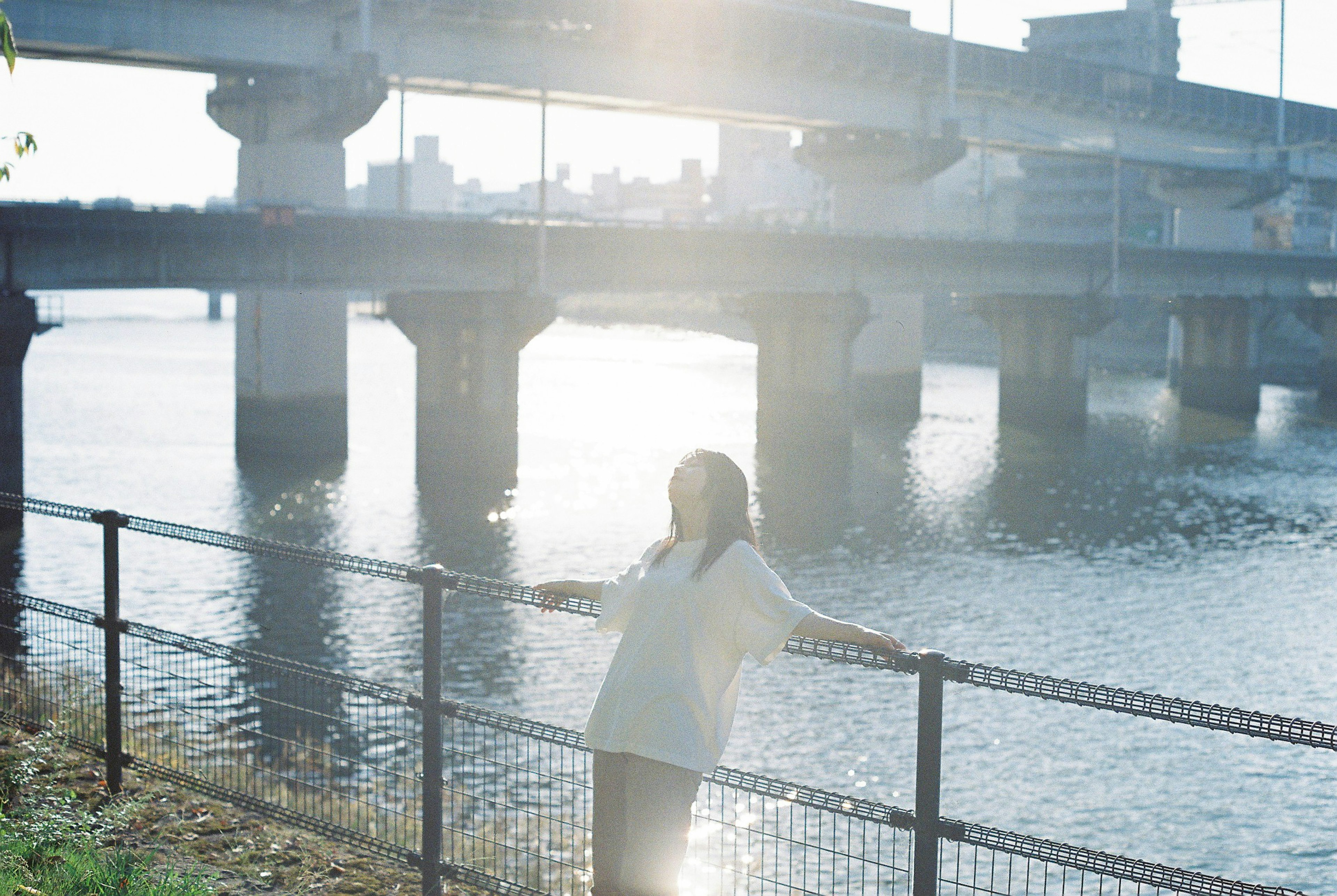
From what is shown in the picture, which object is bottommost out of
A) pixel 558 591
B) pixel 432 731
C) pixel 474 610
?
pixel 474 610

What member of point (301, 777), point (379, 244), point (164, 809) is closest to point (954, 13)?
point (379, 244)

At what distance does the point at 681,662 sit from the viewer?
6.02 m

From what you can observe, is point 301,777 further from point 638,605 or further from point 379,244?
point 379,244

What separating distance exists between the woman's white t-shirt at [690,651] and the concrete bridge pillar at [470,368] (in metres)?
41.4

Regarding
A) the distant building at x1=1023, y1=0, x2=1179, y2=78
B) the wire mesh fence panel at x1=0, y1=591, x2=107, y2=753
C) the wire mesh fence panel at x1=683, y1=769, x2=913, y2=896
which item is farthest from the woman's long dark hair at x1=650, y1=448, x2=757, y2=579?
the distant building at x1=1023, y1=0, x2=1179, y2=78

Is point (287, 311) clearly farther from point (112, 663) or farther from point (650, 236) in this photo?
point (112, 663)

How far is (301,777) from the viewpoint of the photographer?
15.9 m

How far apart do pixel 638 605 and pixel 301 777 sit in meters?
10.7

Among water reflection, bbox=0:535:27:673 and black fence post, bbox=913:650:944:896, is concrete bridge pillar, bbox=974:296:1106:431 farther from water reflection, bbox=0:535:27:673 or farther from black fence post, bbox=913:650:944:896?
black fence post, bbox=913:650:944:896

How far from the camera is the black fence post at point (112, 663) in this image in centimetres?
958

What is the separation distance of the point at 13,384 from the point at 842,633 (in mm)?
33563

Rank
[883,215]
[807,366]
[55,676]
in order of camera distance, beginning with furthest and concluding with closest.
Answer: [883,215] < [807,366] < [55,676]

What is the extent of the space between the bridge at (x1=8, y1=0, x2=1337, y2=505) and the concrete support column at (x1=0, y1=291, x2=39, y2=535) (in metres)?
0.35

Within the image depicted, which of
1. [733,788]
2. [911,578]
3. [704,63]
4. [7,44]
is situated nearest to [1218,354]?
[704,63]
